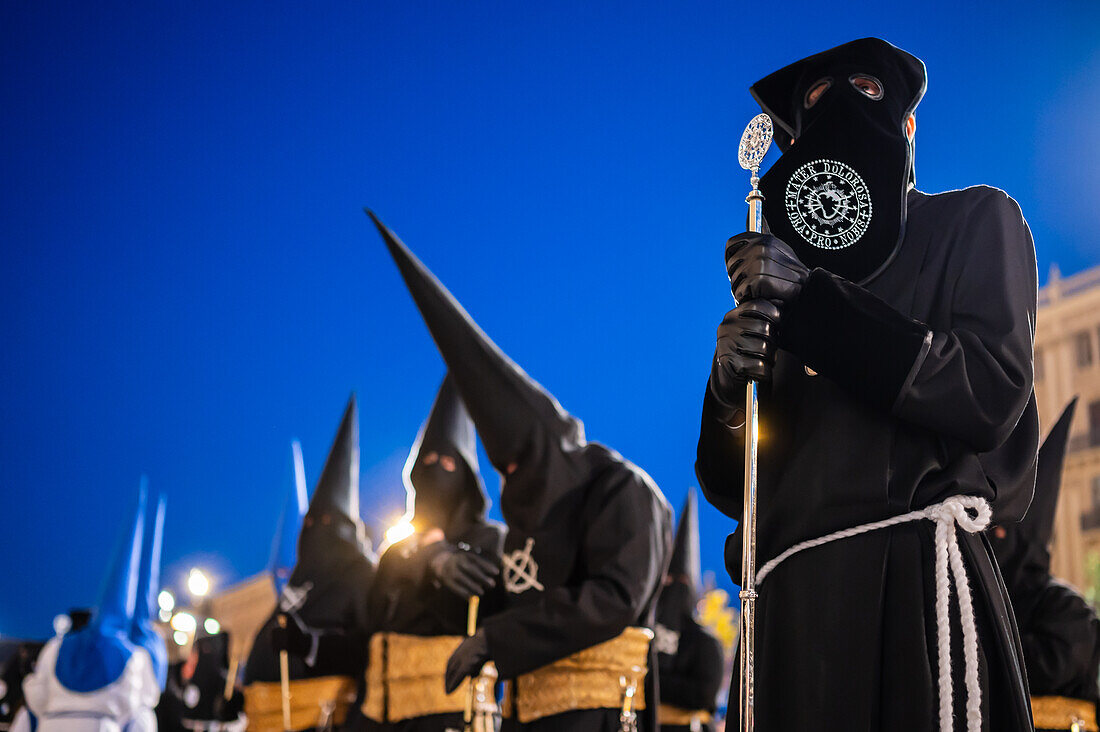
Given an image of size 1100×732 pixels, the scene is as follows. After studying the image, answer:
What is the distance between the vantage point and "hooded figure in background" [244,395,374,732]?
771cm

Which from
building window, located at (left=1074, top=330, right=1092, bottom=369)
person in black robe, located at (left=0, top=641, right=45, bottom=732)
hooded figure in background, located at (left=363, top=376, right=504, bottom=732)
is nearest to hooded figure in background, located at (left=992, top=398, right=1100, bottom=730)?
hooded figure in background, located at (left=363, top=376, right=504, bottom=732)

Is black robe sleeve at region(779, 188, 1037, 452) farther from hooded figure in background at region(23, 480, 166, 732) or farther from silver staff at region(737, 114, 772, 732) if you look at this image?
hooded figure in background at region(23, 480, 166, 732)

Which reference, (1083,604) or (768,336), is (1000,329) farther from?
(1083,604)

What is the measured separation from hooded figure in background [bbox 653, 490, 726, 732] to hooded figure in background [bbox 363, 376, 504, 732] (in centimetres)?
158

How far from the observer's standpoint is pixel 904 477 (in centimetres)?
221

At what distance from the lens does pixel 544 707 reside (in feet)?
14.0

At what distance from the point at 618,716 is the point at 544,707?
0.29 m

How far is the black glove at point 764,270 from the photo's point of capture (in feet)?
7.11

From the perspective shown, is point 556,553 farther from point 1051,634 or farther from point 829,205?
point 1051,634

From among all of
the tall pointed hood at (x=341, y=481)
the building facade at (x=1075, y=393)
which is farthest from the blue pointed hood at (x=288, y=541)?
the building facade at (x=1075, y=393)

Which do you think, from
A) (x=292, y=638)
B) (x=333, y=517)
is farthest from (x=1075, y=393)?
(x=292, y=638)

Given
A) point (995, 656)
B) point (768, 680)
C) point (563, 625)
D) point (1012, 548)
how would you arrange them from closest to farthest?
point (995, 656)
point (768, 680)
point (563, 625)
point (1012, 548)

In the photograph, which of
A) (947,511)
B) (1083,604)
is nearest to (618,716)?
(947,511)

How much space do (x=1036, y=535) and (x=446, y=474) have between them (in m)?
3.41
